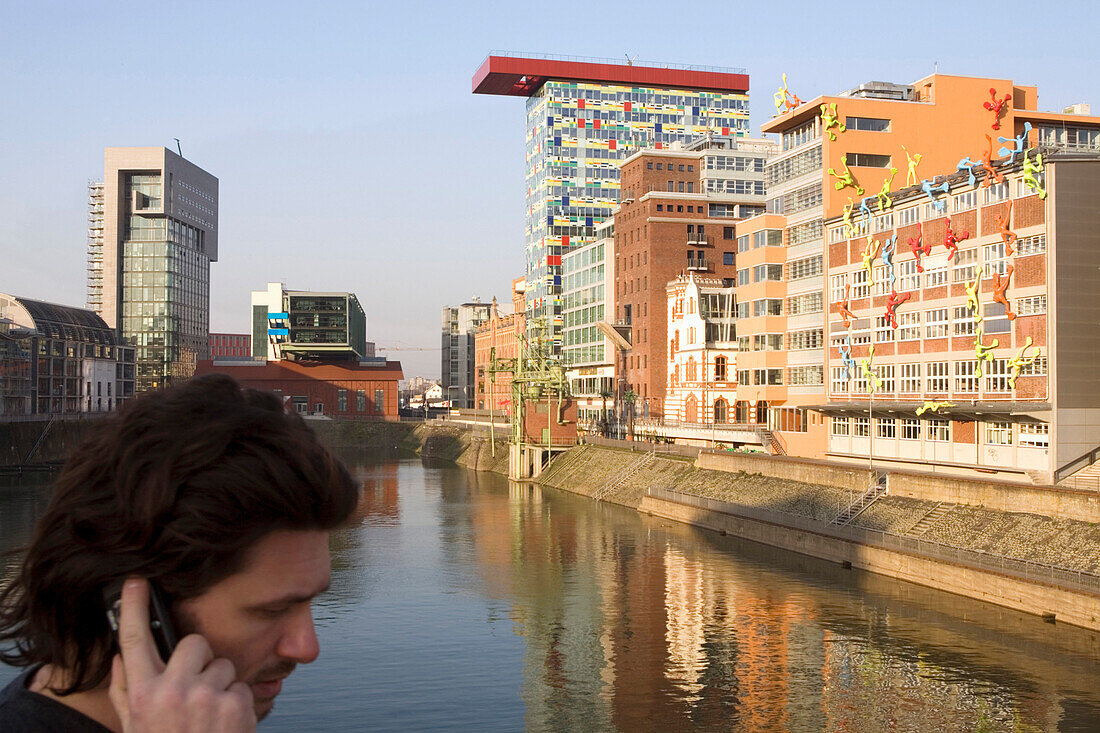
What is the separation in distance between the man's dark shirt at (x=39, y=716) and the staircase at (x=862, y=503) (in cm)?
4357

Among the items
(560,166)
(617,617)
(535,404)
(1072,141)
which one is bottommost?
(617,617)

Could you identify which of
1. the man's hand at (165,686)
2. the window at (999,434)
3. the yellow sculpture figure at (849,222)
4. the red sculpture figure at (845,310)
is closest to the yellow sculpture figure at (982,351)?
the window at (999,434)

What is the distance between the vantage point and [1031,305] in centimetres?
4225

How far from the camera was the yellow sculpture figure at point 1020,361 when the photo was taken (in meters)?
42.1

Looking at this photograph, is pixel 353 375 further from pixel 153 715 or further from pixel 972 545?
pixel 153 715

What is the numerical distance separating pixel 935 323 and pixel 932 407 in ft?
12.7

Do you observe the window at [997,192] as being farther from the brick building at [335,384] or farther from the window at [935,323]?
the brick building at [335,384]

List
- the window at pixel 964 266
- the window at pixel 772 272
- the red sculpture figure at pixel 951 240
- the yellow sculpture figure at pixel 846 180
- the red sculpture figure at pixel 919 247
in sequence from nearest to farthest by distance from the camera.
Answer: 1. the window at pixel 964 266
2. the red sculpture figure at pixel 951 240
3. the red sculpture figure at pixel 919 247
4. the yellow sculpture figure at pixel 846 180
5. the window at pixel 772 272

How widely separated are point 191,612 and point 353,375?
454ft

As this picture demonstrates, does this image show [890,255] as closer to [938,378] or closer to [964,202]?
[964,202]

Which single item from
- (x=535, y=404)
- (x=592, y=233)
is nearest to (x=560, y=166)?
(x=592, y=233)

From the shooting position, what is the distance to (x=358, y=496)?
2.56 meters

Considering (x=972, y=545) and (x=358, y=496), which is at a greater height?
(x=358, y=496)

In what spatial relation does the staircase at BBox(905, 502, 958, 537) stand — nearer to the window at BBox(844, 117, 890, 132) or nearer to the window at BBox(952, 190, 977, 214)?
the window at BBox(952, 190, 977, 214)
